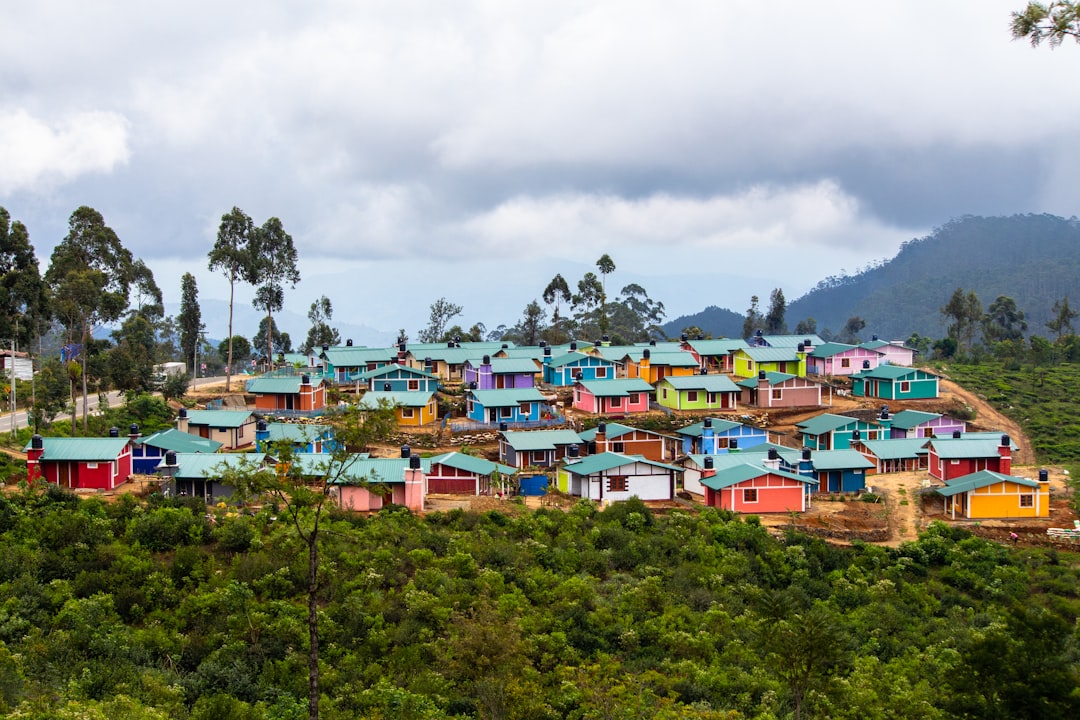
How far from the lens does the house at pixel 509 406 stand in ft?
170

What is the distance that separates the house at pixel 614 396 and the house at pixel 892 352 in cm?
2161

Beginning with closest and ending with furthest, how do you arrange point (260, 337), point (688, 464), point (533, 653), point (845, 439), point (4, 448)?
point (533, 653) → point (4, 448) → point (688, 464) → point (845, 439) → point (260, 337)

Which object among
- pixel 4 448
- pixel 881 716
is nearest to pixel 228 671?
pixel 881 716

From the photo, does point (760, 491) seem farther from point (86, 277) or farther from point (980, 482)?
point (86, 277)

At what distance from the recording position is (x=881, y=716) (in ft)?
68.0

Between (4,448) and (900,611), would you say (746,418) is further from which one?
(4,448)

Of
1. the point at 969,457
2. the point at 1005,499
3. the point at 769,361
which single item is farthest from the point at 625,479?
the point at 769,361

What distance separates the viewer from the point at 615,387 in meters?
55.1

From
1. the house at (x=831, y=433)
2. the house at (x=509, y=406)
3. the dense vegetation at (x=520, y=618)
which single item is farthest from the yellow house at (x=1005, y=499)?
the house at (x=509, y=406)

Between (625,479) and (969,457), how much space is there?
1720 centimetres

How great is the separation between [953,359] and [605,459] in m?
56.0

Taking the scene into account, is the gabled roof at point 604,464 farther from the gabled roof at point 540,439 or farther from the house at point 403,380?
the house at point 403,380

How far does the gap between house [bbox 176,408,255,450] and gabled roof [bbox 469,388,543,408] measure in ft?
41.2

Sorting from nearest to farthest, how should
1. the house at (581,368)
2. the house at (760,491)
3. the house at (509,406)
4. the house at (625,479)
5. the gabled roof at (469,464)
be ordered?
the house at (760,491)
the house at (625,479)
the gabled roof at (469,464)
the house at (509,406)
the house at (581,368)
